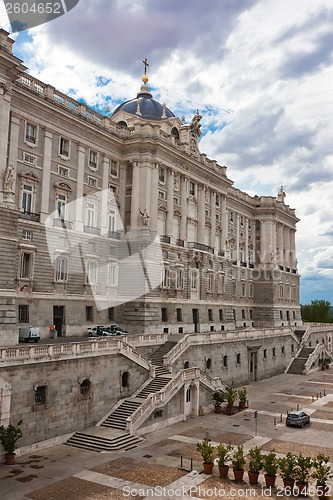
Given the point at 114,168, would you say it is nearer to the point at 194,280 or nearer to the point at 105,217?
the point at 105,217

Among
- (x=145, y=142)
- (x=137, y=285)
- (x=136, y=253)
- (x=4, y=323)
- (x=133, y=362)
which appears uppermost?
(x=145, y=142)

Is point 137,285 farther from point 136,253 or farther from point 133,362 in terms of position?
point 133,362

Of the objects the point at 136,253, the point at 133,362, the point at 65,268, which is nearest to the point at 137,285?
the point at 136,253

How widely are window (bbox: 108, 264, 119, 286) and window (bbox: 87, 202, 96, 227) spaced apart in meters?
4.86

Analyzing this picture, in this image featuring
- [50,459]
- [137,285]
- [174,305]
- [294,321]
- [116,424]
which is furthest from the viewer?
[294,321]

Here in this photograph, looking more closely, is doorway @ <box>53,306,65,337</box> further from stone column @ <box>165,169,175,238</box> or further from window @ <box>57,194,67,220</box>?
stone column @ <box>165,169,175,238</box>

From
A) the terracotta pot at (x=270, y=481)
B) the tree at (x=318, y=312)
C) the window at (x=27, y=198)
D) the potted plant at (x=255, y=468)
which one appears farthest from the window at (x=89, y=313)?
the tree at (x=318, y=312)

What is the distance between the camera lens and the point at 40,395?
2823 cm

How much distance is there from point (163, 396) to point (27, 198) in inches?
792

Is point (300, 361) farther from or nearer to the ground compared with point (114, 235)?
nearer to the ground

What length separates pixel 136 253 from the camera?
49.6m

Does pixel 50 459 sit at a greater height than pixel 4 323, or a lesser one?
lesser

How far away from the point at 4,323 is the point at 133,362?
9.77 m

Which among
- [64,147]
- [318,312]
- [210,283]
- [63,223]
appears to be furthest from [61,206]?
[318,312]
